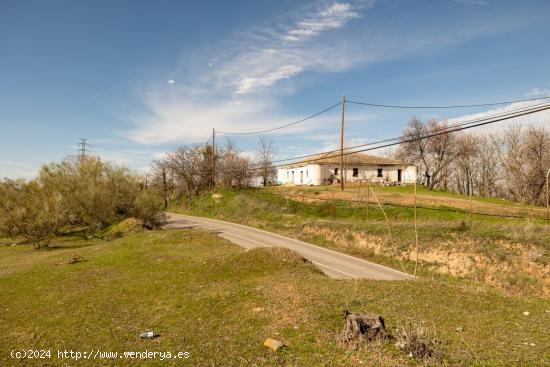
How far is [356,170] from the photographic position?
55.6m

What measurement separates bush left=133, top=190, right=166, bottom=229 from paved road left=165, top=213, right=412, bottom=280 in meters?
6.09

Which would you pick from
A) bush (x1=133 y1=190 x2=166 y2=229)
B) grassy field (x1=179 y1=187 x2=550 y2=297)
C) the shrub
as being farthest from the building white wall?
the shrub

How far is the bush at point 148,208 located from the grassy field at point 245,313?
1550cm

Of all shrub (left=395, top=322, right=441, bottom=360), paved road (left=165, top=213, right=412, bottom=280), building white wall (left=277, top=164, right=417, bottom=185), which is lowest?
paved road (left=165, top=213, right=412, bottom=280)

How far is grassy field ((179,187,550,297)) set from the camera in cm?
1797

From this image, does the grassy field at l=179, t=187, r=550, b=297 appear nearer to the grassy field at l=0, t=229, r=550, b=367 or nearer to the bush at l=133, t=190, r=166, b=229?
the grassy field at l=0, t=229, r=550, b=367

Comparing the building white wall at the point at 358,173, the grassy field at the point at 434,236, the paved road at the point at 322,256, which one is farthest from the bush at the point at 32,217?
the building white wall at the point at 358,173

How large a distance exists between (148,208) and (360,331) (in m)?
28.4

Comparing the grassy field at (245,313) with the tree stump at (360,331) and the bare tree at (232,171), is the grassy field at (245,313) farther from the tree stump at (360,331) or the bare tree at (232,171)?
the bare tree at (232,171)

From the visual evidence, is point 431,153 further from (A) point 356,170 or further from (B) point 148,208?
(B) point 148,208

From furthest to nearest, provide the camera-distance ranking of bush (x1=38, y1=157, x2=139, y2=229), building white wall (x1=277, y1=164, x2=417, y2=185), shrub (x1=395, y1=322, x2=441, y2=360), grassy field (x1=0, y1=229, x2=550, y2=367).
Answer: building white wall (x1=277, y1=164, x2=417, y2=185), bush (x1=38, y1=157, x2=139, y2=229), grassy field (x1=0, y1=229, x2=550, y2=367), shrub (x1=395, y1=322, x2=441, y2=360)

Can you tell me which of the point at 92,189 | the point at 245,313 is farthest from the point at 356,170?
the point at 245,313

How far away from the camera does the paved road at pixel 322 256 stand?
17.7 m

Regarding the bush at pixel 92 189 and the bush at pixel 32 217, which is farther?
the bush at pixel 92 189
